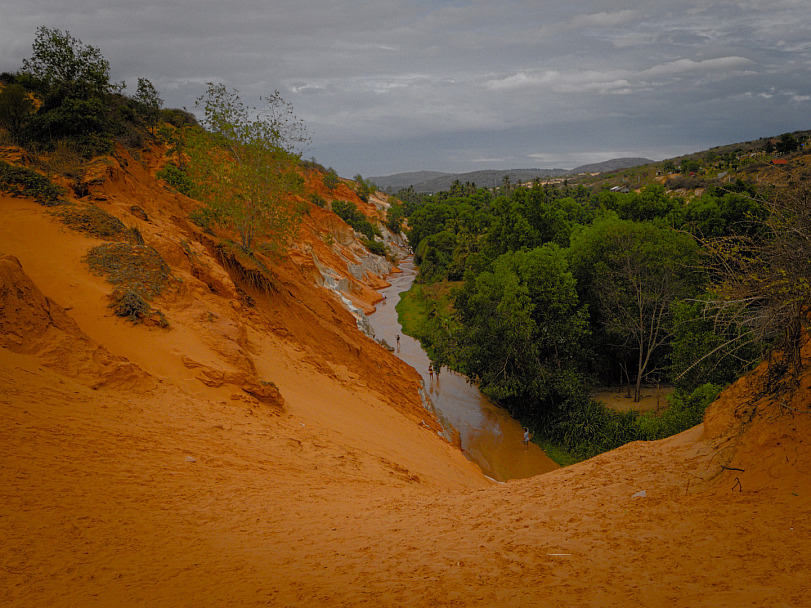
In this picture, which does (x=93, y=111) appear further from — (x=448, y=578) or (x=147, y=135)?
(x=448, y=578)

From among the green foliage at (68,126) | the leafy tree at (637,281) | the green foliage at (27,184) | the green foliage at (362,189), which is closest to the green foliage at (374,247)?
the green foliage at (362,189)

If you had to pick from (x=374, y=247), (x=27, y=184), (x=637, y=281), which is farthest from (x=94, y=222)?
(x=374, y=247)

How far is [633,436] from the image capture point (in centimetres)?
1934

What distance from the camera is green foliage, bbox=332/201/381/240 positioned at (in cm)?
7056

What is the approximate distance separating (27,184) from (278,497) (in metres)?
13.3

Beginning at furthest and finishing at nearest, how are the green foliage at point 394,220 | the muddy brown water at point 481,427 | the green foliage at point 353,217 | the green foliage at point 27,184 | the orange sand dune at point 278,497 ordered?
the green foliage at point 394,220, the green foliage at point 353,217, the muddy brown water at point 481,427, the green foliage at point 27,184, the orange sand dune at point 278,497

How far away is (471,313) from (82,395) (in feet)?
62.4

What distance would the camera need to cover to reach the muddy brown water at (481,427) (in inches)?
803

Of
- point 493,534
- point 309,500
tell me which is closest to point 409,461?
point 309,500

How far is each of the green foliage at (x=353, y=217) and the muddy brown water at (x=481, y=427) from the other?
38.7m

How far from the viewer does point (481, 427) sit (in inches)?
941

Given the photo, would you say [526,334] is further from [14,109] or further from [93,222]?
[14,109]

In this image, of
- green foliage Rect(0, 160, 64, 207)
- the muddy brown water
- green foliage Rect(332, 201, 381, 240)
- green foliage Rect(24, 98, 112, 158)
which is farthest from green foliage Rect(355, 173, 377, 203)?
green foliage Rect(0, 160, 64, 207)

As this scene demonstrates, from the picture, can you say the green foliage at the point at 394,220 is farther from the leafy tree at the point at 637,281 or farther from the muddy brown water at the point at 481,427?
the leafy tree at the point at 637,281
